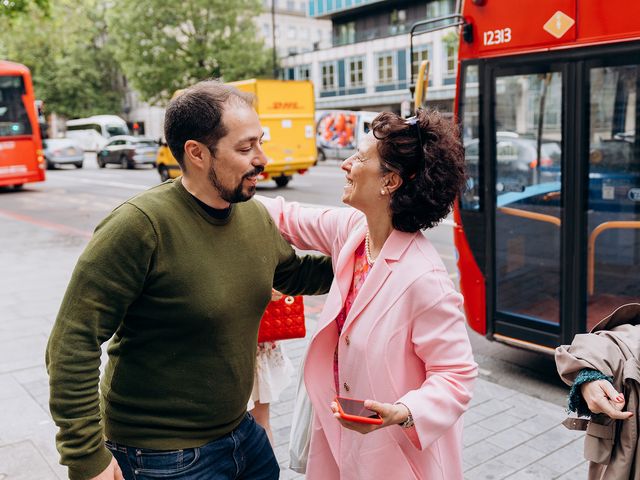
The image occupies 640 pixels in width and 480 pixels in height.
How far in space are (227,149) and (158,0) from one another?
41.2 m

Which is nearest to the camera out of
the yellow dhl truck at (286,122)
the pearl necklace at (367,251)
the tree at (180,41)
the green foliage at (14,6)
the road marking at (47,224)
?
the pearl necklace at (367,251)

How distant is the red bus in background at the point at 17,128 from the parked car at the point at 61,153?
1384cm

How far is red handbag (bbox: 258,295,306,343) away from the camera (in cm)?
347

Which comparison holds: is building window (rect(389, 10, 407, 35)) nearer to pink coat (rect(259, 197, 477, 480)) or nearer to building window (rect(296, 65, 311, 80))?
building window (rect(296, 65, 311, 80))

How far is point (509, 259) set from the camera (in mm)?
5238

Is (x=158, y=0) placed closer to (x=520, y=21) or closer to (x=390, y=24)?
(x=390, y=24)

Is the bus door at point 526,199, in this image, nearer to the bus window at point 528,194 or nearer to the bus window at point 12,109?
the bus window at point 528,194

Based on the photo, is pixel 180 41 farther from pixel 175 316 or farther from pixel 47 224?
pixel 175 316

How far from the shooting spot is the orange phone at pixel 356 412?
1796 millimetres

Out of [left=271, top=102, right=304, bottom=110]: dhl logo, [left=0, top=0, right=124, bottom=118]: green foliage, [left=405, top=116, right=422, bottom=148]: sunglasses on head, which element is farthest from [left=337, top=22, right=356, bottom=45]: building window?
[left=405, top=116, right=422, bottom=148]: sunglasses on head

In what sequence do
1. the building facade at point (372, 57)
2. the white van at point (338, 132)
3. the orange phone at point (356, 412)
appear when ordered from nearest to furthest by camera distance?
1. the orange phone at point (356, 412)
2. the white van at point (338, 132)
3. the building facade at point (372, 57)

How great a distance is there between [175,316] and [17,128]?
19049 millimetres

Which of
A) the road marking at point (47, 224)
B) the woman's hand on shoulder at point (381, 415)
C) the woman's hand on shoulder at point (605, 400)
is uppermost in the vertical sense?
the woman's hand on shoulder at point (381, 415)

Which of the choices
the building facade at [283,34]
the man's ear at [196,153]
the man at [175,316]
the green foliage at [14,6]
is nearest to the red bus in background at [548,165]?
the man at [175,316]
